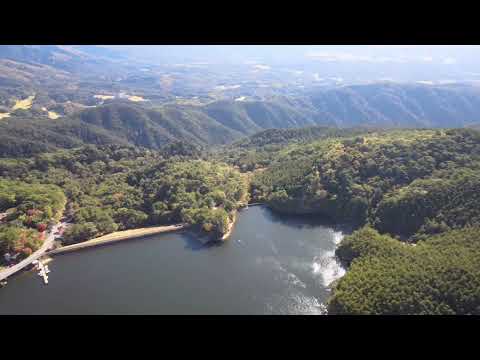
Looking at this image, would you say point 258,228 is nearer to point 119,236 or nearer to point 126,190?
point 119,236

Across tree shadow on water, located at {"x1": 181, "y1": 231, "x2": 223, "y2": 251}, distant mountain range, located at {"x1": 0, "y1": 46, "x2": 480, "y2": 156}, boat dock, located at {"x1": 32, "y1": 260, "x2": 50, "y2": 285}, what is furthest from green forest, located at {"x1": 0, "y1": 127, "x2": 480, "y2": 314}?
distant mountain range, located at {"x1": 0, "y1": 46, "x2": 480, "y2": 156}

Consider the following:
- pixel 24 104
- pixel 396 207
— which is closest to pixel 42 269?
pixel 396 207

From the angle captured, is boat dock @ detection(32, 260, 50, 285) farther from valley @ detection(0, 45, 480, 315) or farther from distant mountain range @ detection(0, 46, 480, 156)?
distant mountain range @ detection(0, 46, 480, 156)

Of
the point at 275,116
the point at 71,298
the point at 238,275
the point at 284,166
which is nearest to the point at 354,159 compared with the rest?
the point at 284,166

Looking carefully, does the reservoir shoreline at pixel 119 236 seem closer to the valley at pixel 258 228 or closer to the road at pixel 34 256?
the valley at pixel 258 228

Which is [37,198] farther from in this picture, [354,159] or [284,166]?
[354,159]
